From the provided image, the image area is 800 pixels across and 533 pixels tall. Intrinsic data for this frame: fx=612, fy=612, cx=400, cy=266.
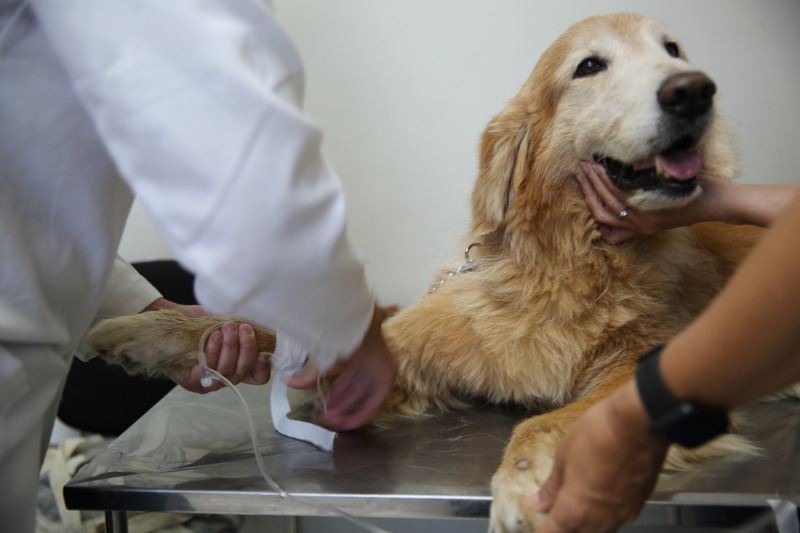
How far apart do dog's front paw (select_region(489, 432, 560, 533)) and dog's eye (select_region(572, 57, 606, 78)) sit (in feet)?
2.63

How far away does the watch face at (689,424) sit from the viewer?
1.71ft

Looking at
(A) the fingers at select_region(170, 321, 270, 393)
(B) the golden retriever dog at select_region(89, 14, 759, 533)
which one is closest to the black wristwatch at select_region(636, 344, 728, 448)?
(B) the golden retriever dog at select_region(89, 14, 759, 533)

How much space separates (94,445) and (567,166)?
1662 mm

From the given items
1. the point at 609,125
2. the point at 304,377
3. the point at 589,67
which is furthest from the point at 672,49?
the point at 304,377

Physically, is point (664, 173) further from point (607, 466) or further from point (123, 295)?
point (123, 295)

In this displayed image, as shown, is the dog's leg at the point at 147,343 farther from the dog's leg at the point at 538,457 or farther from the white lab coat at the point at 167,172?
the dog's leg at the point at 538,457

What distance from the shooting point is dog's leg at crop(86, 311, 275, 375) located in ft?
3.78

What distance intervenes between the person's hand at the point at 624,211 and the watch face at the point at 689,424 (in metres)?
0.68

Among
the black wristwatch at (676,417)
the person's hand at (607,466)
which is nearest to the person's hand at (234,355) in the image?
the person's hand at (607,466)

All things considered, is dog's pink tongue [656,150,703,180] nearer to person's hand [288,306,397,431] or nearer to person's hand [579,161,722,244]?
person's hand [579,161,722,244]

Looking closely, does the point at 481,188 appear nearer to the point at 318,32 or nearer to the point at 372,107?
the point at 372,107

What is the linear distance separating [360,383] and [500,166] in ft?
2.03

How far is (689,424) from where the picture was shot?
0.52 metres

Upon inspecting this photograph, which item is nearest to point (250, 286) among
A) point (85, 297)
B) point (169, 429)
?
point (85, 297)
